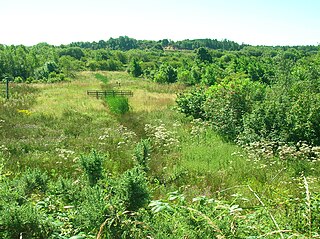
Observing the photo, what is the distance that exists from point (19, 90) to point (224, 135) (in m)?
23.5

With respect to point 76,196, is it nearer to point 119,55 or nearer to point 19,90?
point 19,90

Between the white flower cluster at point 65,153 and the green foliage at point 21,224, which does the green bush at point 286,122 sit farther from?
the green foliage at point 21,224

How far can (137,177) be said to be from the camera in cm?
240

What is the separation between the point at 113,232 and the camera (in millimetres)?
1822

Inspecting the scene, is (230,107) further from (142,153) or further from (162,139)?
(142,153)

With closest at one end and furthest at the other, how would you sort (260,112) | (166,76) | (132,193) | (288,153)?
(132,193)
(288,153)
(260,112)
(166,76)

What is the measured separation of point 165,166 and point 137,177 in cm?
748

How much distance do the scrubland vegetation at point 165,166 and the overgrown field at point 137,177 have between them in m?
0.01

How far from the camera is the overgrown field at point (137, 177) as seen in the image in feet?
6.33

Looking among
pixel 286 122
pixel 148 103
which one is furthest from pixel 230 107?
pixel 148 103

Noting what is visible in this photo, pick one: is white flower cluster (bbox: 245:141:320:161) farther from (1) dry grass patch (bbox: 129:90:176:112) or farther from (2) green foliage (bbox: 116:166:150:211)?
(1) dry grass patch (bbox: 129:90:176:112)

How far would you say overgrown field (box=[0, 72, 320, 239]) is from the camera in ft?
6.33

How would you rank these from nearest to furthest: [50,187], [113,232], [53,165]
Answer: [113,232], [50,187], [53,165]

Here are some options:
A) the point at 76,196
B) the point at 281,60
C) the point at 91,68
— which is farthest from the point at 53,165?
the point at 91,68
